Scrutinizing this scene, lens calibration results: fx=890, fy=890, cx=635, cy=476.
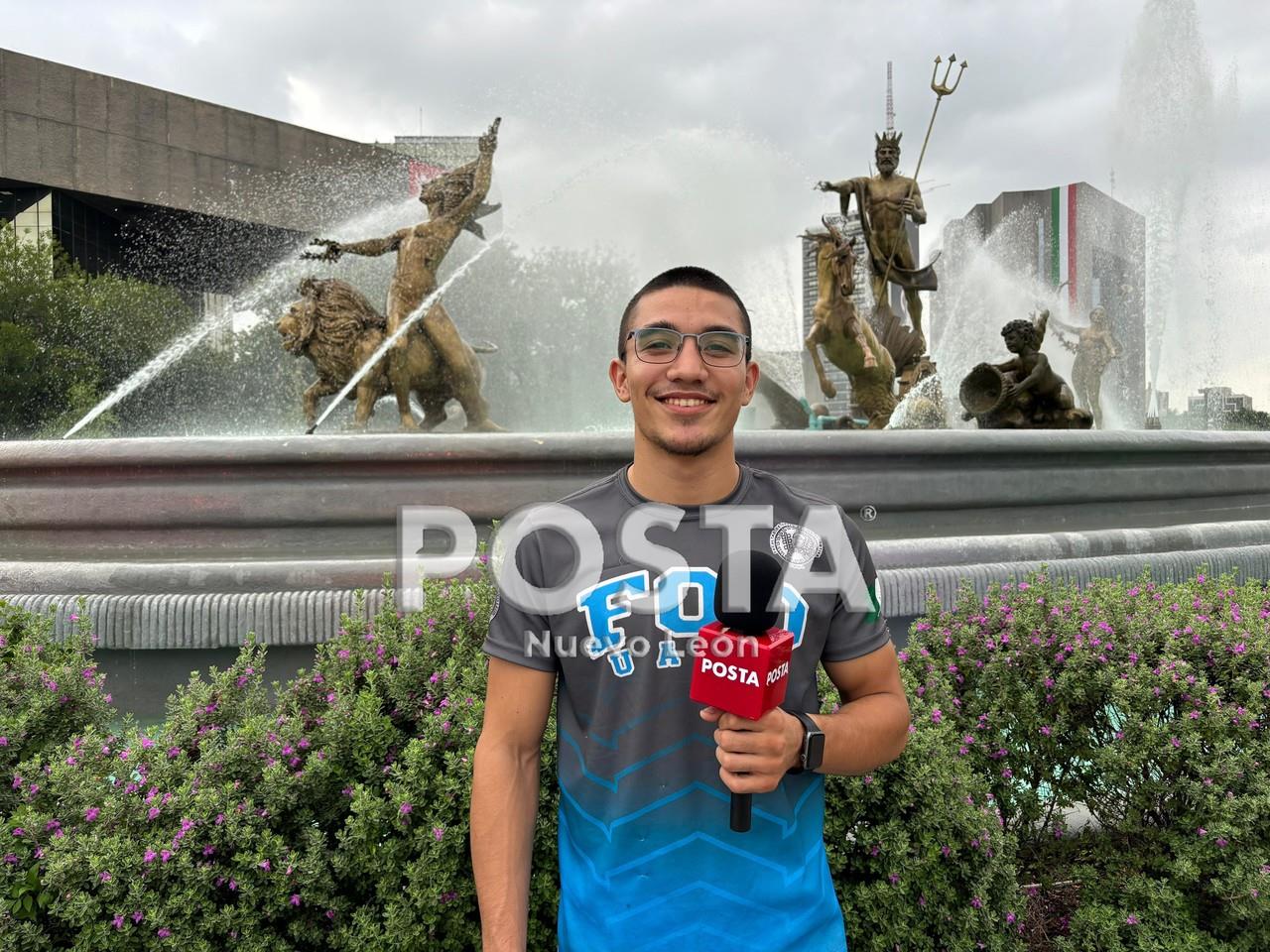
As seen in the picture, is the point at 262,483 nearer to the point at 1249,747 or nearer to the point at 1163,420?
the point at 1249,747

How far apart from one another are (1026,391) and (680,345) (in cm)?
763

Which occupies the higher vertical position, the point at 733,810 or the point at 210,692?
the point at 733,810

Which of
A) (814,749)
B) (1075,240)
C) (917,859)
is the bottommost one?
(917,859)

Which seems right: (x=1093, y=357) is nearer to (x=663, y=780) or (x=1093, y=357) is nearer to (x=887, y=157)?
(x=887, y=157)

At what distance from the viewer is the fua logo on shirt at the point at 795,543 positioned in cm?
140

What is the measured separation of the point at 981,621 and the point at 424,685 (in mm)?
1836

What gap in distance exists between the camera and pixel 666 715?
1.33 metres

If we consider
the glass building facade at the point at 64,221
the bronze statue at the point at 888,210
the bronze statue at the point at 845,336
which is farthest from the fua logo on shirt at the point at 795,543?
the glass building facade at the point at 64,221

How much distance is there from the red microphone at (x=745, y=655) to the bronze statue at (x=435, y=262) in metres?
6.14

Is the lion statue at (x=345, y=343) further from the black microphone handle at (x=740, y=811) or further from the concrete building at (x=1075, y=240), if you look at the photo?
the concrete building at (x=1075, y=240)

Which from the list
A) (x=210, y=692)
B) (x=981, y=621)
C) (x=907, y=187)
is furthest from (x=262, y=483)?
(x=907, y=187)

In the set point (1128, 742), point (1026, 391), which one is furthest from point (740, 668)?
point (1026, 391)

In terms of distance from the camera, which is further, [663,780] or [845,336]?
[845,336]

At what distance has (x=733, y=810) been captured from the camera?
1122 millimetres
